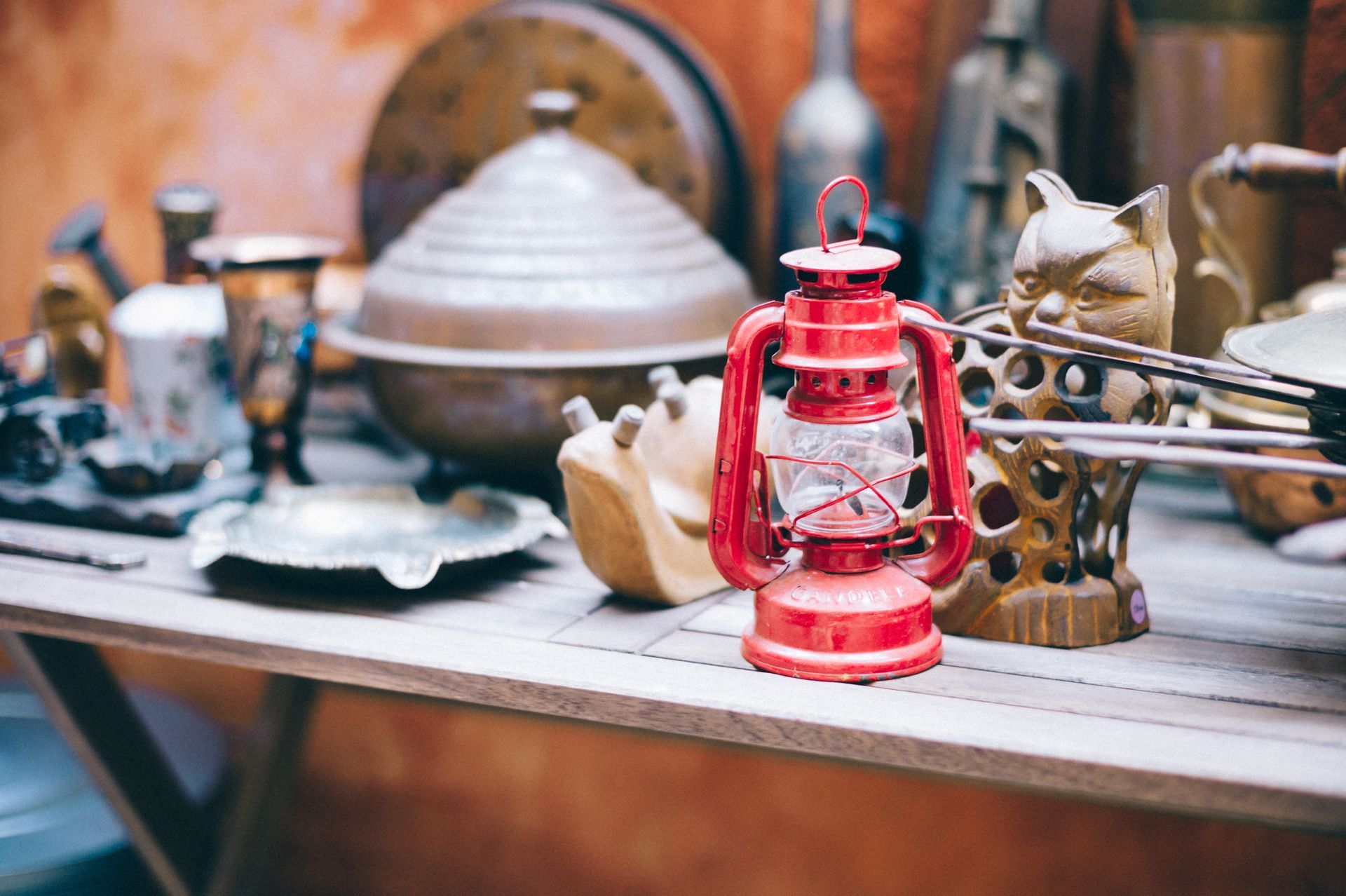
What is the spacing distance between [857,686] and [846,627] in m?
0.04

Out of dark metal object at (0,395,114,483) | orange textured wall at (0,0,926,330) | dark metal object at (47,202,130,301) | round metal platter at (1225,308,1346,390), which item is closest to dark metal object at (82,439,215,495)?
dark metal object at (0,395,114,483)

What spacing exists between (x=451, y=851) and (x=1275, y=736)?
1369mm

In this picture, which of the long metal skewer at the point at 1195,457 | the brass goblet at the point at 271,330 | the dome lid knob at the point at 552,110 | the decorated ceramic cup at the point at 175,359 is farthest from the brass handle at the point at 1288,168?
the decorated ceramic cup at the point at 175,359

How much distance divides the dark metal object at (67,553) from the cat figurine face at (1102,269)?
2.77 feet

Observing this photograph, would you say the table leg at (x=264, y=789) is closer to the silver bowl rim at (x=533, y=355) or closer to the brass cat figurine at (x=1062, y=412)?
the silver bowl rim at (x=533, y=355)

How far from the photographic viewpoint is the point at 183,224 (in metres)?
1.47

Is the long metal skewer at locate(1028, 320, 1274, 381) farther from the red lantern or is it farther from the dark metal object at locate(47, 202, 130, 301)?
the dark metal object at locate(47, 202, 130, 301)

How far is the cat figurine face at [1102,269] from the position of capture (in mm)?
939

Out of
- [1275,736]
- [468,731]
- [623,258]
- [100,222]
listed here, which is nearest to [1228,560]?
[1275,736]

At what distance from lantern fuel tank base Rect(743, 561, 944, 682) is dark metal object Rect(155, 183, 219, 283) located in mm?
866

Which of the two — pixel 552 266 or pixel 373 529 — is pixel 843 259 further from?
pixel 373 529

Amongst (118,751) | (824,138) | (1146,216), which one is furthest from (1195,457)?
(118,751)

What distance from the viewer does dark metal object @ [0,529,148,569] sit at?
Answer: 47.6 inches

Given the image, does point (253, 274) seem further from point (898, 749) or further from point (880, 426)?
point (898, 749)
